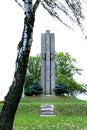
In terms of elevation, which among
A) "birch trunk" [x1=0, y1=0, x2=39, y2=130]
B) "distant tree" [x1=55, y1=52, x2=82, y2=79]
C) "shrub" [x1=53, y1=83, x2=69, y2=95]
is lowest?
"birch trunk" [x1=0, y1=0, x2=39, y2=130]

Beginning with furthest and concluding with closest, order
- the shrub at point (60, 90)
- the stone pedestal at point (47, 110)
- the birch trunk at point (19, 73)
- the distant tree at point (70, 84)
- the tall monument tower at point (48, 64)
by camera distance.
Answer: the distant tree at point (70, 84) → the tall monument tower at point (48, 64) → the shrub at point (60, 90) → the stone pedestal at point (47, 110) → the birch trunk at point (19, 73)

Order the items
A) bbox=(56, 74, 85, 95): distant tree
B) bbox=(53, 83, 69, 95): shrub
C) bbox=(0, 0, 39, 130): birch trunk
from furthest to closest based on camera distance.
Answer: bbox=(56, 74, 85, 95): distant tree → bbox=(53, 83, 69, 95): shrub → bbox=(0, 0, 39, 130): birch trunk

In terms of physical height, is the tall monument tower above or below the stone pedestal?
above

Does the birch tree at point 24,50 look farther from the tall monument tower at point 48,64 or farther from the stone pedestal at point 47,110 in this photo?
the tall monument tower at point 48,64

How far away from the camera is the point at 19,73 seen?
37.0ft

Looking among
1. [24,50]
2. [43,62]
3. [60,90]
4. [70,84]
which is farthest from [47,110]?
[70,84]

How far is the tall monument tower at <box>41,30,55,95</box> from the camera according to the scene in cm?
4541

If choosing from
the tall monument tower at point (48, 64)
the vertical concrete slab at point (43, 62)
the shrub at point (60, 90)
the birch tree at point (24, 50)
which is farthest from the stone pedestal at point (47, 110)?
the birch tree at point (24, 50)

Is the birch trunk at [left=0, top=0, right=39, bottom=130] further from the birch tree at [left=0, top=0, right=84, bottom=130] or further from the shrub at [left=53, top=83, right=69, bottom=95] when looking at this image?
the shrub at [left=53, top=83, right=69, bottom=95]

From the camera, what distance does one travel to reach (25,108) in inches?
1247

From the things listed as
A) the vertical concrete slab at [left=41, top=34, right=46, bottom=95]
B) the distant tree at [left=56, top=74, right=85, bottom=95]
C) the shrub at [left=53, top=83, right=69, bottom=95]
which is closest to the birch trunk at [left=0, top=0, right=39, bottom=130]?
the shrub at [left=53, top=83, right=69, bottom=95]

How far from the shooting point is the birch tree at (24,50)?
36.4 feet

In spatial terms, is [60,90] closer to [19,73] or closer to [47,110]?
[47,110]

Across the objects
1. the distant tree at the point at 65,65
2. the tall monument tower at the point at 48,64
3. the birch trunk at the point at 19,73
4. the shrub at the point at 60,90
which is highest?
the distant tree at the point at 65,65
